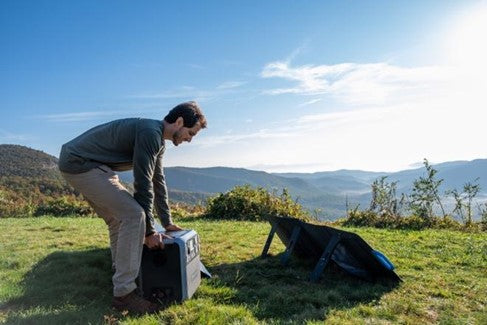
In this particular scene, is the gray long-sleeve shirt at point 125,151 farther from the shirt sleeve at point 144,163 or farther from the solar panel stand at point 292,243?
→ the solar panel stand at point 292,243

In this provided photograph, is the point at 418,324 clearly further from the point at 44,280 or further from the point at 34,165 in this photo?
the point at 34,165

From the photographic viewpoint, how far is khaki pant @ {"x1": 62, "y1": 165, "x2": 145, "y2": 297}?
433cm

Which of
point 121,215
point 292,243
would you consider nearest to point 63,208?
point 292,243

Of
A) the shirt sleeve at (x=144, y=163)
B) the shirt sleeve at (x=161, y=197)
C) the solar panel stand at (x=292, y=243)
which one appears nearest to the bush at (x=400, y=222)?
the solar panel stand at (x=292, y=243)

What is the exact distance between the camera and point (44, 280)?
5.61 meters

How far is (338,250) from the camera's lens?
625cm

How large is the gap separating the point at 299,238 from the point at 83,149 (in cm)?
372

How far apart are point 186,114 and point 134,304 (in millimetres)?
1964

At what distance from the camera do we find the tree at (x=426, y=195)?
1427 centimetres

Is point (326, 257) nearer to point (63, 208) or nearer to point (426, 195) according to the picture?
point (426, 195)

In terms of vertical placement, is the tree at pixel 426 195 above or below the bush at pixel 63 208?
above

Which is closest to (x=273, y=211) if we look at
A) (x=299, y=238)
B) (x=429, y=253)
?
(x=429, y=253)

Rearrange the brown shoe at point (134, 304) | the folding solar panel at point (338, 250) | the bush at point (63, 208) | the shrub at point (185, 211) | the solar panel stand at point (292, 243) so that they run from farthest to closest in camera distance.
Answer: the bush at point (63, 208)
the shrub at point (185, 211)
the solar panel stand at point (292, 243)
the folding solar panel at point (338, 250)
the brown shoe at point (134, 304)

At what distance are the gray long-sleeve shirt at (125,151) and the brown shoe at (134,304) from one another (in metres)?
0.68
